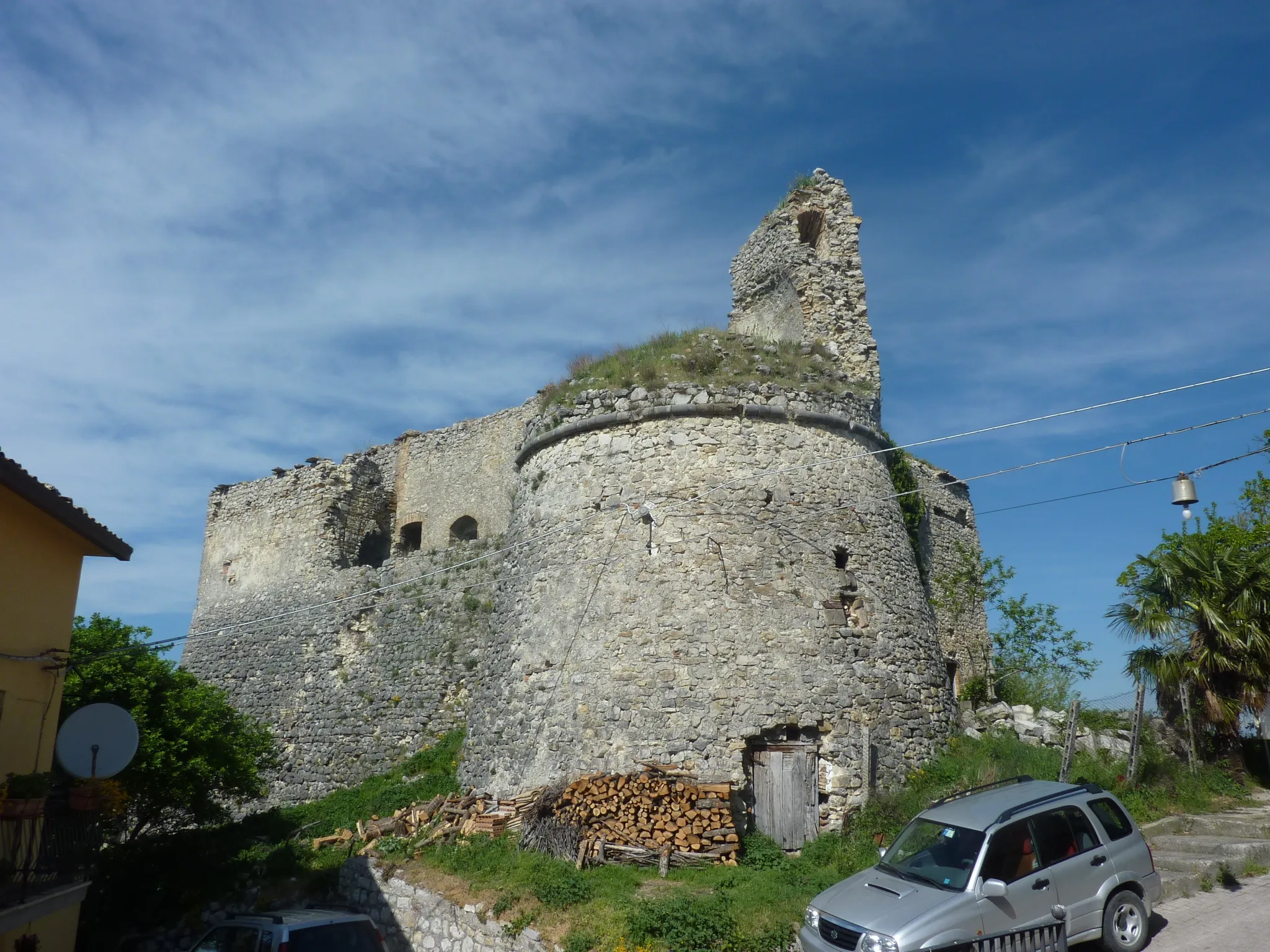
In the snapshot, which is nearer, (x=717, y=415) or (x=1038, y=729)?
(x=717, y=415)

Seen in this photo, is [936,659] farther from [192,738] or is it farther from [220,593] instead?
[220,593]

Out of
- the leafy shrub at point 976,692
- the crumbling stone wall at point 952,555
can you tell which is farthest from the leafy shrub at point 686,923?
the crumbling stone wall at point 952,555

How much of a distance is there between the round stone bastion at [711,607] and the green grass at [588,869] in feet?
2.95

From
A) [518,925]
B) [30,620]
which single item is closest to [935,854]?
[518,925]

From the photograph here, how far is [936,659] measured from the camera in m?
14.8

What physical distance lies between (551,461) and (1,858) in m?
9.15

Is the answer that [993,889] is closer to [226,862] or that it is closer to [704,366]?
[704,366]

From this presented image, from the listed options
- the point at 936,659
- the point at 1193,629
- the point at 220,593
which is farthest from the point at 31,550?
the point at 220,593

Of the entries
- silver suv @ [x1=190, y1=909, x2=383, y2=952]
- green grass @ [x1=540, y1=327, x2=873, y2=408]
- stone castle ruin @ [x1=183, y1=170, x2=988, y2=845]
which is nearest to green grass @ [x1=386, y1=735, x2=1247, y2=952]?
stone castle ruin @ [x1=183, y1=170, x2=988, y2=845]

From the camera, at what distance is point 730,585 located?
43.9 feet

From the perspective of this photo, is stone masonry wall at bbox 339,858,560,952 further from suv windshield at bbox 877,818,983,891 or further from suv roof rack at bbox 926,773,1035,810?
suv roof rack at bbox 926,773,1035,810

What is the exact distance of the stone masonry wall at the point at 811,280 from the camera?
17.3m

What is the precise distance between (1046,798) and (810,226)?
14328 millimetres

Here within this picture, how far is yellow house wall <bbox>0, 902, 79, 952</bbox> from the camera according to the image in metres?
9.71
